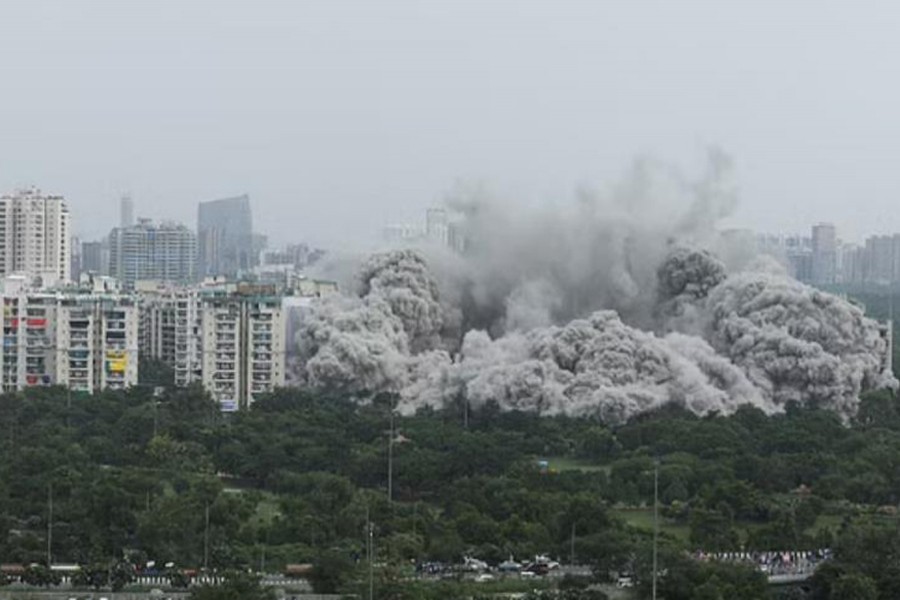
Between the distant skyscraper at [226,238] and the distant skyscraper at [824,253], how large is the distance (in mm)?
18440

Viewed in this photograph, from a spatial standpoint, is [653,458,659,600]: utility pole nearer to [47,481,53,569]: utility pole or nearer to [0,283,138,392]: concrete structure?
[47,481,53,569]: utility pole

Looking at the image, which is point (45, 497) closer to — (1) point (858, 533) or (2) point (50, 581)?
(2) point (50, 581)

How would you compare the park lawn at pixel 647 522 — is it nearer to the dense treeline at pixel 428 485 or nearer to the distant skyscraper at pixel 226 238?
the dense treeline at pixel 428 485

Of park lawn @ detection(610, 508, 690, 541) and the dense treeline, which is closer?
the dense treeline

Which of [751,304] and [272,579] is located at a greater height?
[751,304]

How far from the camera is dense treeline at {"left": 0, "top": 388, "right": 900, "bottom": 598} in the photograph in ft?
59.0

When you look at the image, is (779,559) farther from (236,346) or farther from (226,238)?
(226,238)

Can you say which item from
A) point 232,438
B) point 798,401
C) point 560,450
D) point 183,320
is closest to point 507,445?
point 560,450

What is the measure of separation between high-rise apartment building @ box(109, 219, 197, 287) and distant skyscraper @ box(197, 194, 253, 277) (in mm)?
2244

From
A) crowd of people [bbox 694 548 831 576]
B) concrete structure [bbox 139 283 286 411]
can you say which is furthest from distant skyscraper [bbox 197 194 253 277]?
crowd of people [bbox 694 548 831 576]

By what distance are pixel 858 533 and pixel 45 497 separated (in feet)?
27.9

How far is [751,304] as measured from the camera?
3123 cm

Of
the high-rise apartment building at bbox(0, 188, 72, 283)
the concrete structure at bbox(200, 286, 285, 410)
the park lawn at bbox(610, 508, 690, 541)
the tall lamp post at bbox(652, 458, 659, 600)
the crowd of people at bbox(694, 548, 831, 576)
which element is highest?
the high-rise apartment building at bbox(0, 188, 72, 283)

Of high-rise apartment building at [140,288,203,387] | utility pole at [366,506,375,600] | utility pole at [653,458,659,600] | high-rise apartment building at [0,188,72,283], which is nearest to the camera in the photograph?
utility pole at [366,506,375,600]
